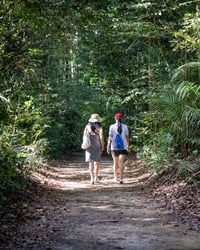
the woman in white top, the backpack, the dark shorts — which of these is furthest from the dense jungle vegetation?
the woman in white top

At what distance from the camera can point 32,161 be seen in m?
12.7

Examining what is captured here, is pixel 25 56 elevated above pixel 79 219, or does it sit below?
above

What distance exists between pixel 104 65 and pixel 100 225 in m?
17.2

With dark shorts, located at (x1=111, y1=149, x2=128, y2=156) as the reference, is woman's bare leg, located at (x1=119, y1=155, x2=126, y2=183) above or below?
below

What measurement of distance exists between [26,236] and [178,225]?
2433 mm

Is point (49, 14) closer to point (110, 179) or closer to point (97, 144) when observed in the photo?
point (97, 144)

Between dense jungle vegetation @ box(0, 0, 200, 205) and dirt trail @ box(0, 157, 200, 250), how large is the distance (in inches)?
35.7

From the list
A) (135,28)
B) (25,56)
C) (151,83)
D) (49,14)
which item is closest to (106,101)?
(151,83)

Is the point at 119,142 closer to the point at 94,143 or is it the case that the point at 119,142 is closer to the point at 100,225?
the point at 94,143

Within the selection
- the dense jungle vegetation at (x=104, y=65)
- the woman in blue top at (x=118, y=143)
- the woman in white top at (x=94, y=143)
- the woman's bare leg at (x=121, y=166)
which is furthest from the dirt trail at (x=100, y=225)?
the woman in blue top at (x=118, y=143)

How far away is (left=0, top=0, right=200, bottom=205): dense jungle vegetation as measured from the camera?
8352 millimetres

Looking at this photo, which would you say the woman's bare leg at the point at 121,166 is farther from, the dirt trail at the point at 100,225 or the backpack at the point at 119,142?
the dirt trail at the point at 100,225

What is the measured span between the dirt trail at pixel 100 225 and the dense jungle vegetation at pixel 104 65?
0.91 m

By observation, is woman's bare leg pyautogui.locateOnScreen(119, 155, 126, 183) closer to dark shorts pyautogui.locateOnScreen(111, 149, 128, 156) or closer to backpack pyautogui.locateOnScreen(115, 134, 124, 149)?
dark shorts pyautogui.locateOnScreen(111, 149, 128, 156)
